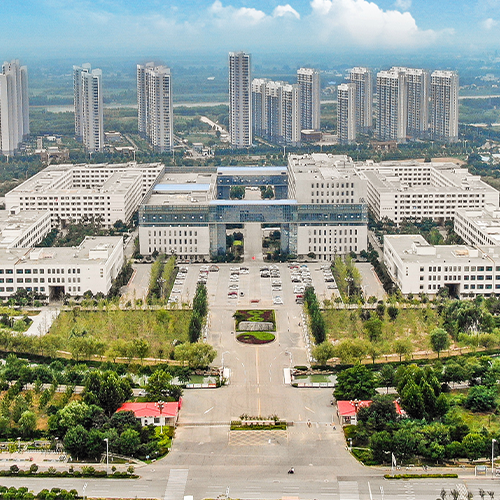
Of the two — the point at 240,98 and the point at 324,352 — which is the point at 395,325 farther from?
the point at 240,98

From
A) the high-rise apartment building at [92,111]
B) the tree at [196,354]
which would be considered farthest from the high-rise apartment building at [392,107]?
the tree at [196,354]

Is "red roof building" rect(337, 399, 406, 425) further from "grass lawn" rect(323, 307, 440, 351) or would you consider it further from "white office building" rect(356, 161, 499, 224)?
"white office building" rect(356, 161, 499, 224)

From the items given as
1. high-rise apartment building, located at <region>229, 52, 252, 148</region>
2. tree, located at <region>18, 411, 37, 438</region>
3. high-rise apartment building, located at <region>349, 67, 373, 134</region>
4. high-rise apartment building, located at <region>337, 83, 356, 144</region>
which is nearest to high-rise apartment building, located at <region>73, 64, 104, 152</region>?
high-rise apartment building, located at <region>229, 52, 252, 148</region>

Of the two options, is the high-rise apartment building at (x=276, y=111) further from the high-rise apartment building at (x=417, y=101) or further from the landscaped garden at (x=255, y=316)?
the landscaped garden at (x=255, y=316)

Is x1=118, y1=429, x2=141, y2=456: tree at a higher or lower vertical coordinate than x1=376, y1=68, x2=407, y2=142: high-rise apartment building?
lower

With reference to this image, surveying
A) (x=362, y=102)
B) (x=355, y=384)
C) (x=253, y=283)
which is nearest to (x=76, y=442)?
(x=355, y=384)

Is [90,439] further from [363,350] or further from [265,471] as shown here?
[363,350]
